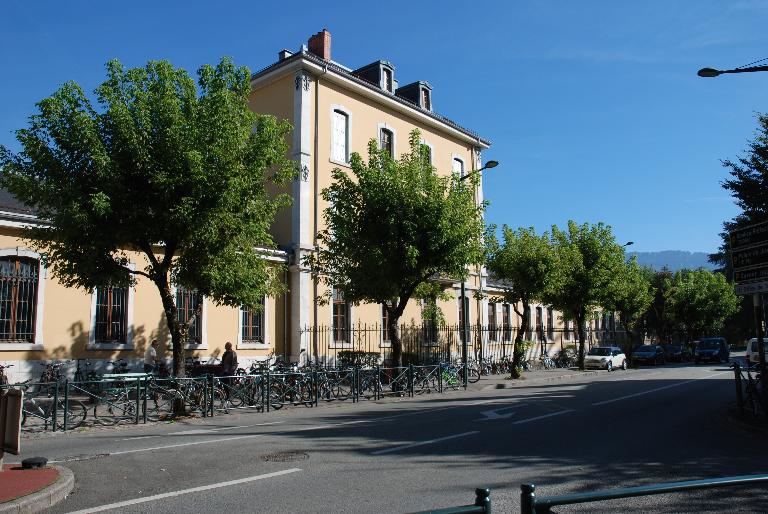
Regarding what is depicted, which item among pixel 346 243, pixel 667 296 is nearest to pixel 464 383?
pixel 346 243

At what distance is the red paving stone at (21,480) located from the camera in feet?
22.0

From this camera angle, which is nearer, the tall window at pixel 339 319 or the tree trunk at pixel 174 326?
the tree trunk at pixel 174 326

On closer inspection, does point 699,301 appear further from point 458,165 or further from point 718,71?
point 718,71

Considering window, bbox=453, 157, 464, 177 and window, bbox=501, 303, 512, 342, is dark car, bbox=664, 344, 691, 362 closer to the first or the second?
window, bbox=501, 303, 512, 342

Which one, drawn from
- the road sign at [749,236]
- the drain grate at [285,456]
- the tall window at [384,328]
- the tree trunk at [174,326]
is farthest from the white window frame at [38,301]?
the road sign at [749,236]

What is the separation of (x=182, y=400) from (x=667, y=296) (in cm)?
5063

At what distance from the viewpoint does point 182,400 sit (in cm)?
1453

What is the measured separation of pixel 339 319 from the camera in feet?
87.7

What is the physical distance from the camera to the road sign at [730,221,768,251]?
40.9 feet

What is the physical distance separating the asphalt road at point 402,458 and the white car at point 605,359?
2136 centimetres

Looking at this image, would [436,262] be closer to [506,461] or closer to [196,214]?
[196,214]

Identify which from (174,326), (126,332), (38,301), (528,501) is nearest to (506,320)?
(126,332)

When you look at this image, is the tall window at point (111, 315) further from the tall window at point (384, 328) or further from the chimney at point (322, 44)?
the chimney at point (322, 44)

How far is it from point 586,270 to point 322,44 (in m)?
18.8
